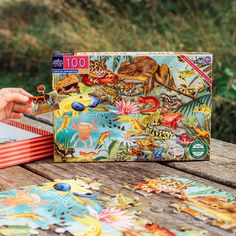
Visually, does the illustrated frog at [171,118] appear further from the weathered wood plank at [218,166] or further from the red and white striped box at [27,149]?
the red and white striped box at [27,149]

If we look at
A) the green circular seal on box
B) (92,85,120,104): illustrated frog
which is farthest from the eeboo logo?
the green circular seal on box

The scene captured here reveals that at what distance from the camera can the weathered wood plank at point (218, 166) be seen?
1.62 m

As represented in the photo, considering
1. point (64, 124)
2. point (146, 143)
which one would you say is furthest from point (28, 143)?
point (146, 143)

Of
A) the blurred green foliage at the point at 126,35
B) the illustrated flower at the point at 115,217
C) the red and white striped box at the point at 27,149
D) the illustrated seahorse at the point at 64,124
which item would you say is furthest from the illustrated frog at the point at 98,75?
the blurred green foliage at the point at 126,35

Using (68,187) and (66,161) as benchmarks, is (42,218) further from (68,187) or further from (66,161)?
(66,161)

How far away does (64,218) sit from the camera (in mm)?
1311

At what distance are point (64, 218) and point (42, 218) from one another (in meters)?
0.05

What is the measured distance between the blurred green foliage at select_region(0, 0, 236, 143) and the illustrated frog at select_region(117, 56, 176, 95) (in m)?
1.92

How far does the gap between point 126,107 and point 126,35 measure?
3120 mm

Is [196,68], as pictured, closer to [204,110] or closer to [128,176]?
[204,110]

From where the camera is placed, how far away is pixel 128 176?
5.32ft

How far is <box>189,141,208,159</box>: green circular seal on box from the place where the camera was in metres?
1.77

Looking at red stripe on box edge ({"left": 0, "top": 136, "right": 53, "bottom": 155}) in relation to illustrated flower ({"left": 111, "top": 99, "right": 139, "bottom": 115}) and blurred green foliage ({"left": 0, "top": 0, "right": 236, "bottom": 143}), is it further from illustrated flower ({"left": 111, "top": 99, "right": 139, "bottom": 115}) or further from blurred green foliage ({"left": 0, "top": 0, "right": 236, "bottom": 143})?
blurred green foliage ({"left": 0, "top": 0, "right": 236, "bottom": 143})

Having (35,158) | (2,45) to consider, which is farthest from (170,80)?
(2,45)
